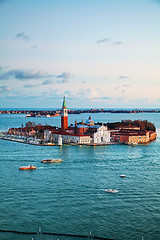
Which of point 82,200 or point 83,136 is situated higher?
point 83,136

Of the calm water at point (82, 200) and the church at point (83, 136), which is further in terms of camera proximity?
the church at point (83, 136)

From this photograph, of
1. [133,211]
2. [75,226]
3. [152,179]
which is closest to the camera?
[75,226]

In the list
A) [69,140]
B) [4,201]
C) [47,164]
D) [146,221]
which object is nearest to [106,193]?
[146,221]

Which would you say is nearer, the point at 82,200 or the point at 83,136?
the point at 82,200

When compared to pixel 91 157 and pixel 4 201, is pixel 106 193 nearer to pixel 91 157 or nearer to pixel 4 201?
pixel 4 201

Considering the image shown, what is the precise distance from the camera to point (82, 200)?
8859mm

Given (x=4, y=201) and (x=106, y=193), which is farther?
(x=106, y=193)

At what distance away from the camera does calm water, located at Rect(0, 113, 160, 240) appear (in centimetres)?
714

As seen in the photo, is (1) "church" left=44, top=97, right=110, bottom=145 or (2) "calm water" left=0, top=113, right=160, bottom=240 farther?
(1) "church" left=44, top=97, right=110, bottom=145

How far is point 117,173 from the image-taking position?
1223cm

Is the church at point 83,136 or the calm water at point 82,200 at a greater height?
the church at point 83,136

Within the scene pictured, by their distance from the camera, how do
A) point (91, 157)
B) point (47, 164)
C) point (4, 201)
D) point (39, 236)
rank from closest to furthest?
point (39, 236), point (4, 201), point (47, 164), point (91, 157)

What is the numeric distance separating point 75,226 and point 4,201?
2461 millimetres

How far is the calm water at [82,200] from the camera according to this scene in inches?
281
